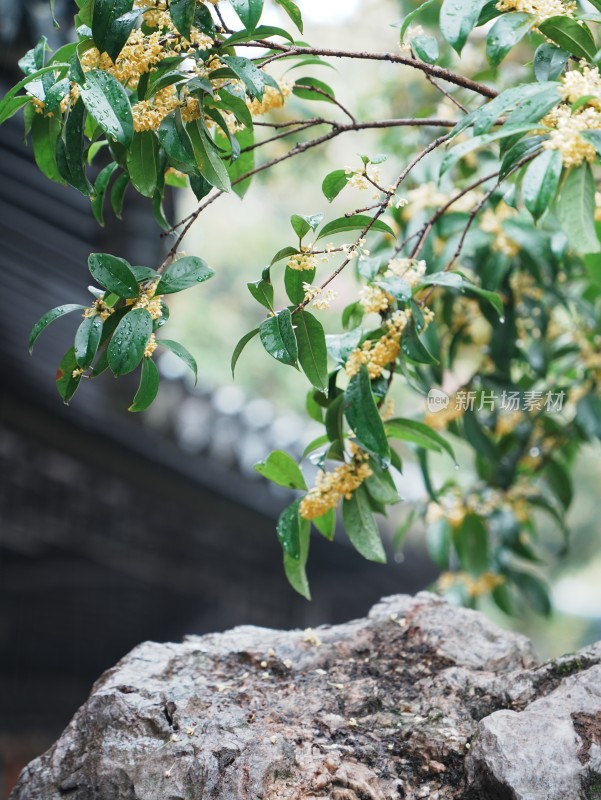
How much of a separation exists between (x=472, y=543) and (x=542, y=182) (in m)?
1.19

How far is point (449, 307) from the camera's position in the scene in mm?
1612

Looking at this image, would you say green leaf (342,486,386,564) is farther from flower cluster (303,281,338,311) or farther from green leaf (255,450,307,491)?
flower cluster (303,281,338,311)

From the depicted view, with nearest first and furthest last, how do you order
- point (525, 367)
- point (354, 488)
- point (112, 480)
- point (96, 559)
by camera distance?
1. point (354, 488)
2. point (525, 367)
3. point (112, 480)
4. point (96, 559)

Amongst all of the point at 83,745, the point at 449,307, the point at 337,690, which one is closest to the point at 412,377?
the point at 337,690

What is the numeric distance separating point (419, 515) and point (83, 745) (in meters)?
1.01

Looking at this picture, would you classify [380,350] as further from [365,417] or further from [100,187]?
[100,187]

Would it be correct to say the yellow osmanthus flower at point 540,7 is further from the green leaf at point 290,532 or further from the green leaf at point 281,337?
the green leaf at point 290,532

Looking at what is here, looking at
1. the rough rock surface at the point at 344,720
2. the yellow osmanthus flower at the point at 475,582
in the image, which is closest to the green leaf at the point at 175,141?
the rough rock surface at the point at 344,720

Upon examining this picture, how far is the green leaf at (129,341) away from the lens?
2.56 ft

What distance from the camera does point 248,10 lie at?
76 centimetres

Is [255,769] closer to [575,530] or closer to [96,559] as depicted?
[96,559]

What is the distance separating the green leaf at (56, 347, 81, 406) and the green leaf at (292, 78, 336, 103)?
45 cm

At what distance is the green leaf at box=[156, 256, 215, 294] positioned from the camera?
32.7 inches

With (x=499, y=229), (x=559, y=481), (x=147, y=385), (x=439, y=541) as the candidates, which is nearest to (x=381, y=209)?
(x=147, y=385)
